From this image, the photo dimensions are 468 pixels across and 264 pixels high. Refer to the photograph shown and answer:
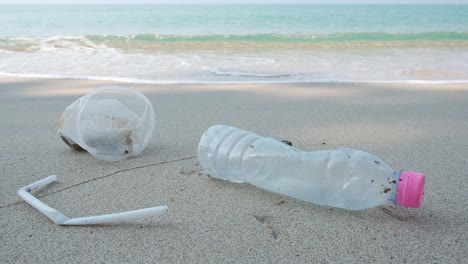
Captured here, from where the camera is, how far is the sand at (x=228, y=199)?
144cm

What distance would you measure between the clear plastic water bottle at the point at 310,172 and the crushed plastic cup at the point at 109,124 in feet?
1.60

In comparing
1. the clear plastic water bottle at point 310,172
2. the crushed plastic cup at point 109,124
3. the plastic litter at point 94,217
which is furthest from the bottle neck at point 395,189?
the crushed plastic cup at point 109,124

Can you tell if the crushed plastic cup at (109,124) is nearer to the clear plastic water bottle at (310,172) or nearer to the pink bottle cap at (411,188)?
the clear plastic water bottle at (310,172)

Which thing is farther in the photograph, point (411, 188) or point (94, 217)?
point (94, 217)

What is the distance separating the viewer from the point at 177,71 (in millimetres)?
6000

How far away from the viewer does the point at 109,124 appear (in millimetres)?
2383

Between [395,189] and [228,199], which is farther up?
[395,189]

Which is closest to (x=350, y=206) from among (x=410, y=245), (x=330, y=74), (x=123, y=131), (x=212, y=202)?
(x=410, y=245)

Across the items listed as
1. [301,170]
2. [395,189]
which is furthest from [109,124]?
[395,189]

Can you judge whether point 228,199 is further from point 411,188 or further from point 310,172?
point 411,188

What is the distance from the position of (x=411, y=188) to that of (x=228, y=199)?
655 mm

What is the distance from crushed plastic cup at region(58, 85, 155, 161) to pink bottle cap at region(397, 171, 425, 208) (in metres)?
1.31

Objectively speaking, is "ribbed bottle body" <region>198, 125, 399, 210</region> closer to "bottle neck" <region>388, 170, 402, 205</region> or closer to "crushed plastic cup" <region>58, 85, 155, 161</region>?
"bottle neck" <region>388, 170, 402, 205</region>

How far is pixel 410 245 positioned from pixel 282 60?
604 centimetres
